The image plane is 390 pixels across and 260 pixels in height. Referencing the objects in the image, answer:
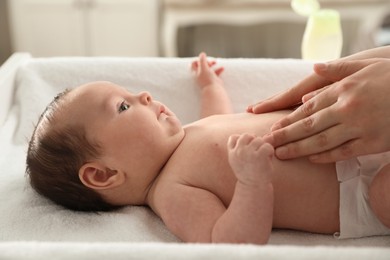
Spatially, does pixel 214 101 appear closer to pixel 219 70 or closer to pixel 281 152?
pixel 219 70

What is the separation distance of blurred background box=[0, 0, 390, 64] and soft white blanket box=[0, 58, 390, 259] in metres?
1.59

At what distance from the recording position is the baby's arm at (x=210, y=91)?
1.27m

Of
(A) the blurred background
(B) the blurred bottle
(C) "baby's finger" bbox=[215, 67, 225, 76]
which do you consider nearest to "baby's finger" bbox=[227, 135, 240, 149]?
(C) "baby's finger" bbox=[215, 67, 225, 76]

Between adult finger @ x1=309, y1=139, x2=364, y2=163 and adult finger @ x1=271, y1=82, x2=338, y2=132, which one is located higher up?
adult finger @ x1=271, y1=82, x2=338, y2=132

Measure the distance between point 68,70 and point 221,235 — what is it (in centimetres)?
72

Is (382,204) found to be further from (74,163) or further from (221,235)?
Answer: (74,163)

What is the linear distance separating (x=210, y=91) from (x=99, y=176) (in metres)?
0.41

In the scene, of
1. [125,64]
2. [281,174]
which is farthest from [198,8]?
[281,174]

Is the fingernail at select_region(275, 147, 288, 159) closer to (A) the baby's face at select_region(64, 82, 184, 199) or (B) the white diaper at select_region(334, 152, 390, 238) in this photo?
(B) the white diaper at select_region(334, 152, 390, 238)

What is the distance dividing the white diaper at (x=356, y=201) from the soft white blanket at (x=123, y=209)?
0.02m

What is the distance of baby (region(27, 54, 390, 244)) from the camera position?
839 mm

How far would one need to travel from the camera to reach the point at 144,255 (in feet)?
2.06

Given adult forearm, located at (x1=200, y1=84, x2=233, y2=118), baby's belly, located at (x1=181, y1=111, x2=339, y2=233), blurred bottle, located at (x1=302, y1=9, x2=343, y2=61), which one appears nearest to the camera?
baby's belly, located at (x1=181, y1=111, x2=339, y2=233)

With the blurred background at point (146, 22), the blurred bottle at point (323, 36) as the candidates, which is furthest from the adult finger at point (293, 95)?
the blurred background at point (146, 22)
